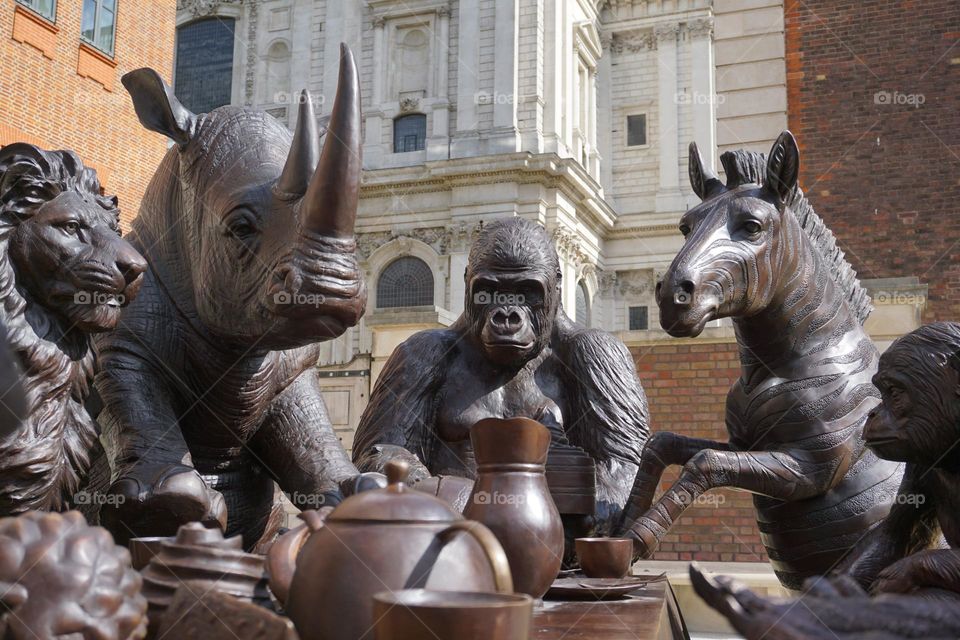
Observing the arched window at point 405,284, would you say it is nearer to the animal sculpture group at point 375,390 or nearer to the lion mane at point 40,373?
the animal sculpture group at point 375,390

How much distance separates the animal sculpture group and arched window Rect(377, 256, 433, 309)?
1000 inches

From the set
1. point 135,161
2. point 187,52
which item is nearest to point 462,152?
point 187,52

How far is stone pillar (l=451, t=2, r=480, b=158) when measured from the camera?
28.1 m

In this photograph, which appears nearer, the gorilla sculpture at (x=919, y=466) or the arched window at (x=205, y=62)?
the gorilla sculpture at (x=919, y=466)

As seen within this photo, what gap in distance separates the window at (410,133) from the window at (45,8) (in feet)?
59.5

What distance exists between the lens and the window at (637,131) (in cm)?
3484

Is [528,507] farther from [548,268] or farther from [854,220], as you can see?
[854,220]

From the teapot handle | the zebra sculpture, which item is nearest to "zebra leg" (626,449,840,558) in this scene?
the zebra sculpture

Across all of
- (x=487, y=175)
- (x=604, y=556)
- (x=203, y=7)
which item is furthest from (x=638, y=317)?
(x=604, y=556)

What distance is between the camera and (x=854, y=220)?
852 cm

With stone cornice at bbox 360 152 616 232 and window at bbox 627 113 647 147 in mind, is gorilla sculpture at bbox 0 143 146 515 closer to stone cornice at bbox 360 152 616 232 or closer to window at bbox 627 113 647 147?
stone cornice at bbox 360 152 616 232

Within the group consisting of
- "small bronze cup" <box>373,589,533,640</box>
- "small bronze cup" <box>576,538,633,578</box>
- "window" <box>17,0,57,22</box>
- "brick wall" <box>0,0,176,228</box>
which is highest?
"window" <box>17,0,57,22</box>

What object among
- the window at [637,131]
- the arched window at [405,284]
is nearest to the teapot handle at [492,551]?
the arched window at [405,284]

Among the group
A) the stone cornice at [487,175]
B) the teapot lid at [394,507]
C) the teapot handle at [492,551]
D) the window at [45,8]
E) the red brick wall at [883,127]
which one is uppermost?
the stone cornice at [487,175]
